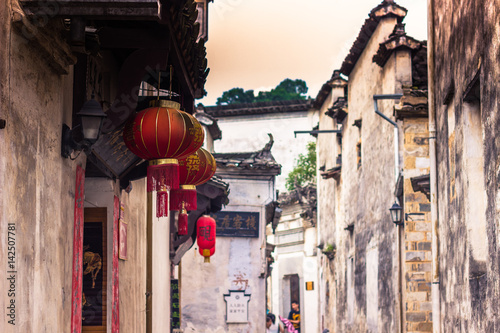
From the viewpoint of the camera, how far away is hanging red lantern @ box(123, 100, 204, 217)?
7727mm

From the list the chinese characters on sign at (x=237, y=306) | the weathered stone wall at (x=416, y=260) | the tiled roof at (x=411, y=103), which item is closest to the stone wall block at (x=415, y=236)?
the weathered stone wall at (x=416, y=260)

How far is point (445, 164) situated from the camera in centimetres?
987

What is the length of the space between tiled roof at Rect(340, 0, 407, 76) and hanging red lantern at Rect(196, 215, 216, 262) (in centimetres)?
660

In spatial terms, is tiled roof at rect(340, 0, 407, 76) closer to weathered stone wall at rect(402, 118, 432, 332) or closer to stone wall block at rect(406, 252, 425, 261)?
weathered stone wall at rect(402, 118, 432, 332)

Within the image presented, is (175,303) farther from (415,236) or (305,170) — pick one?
(305,170)

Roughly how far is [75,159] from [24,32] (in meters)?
1.95

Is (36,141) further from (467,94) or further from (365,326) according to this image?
(365,326)

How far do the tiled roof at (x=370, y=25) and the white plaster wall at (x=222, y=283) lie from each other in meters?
5.95

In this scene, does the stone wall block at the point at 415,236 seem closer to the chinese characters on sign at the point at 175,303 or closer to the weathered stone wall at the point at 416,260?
the weathered stone wall at the point at 416,260

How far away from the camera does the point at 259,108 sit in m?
39.8

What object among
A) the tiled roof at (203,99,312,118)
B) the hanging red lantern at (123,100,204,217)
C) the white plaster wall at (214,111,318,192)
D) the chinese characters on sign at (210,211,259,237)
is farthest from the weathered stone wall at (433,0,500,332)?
the white plaster wall at (214,111,318,192)

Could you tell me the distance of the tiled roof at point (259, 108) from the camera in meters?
39.5

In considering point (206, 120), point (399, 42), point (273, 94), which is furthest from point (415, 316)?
point (273, 94)

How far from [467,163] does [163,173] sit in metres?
3.32
